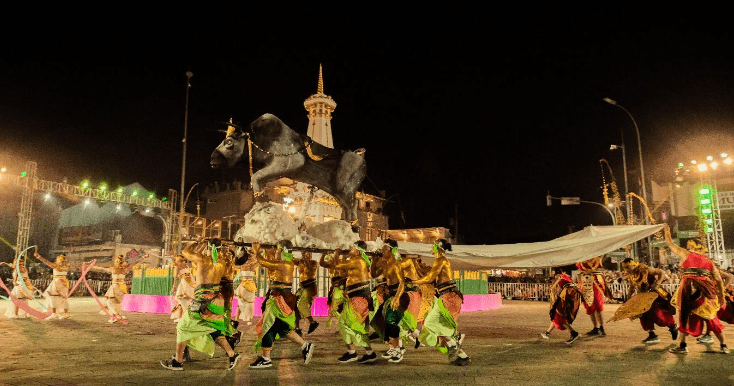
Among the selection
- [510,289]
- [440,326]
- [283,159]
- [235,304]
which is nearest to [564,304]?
[440,326]

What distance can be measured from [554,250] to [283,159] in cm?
563

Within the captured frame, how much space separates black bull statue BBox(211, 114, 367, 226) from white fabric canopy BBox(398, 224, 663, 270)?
2263 mm

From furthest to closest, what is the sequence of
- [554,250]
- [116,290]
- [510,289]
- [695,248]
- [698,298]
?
[510,289] → [116,290] → [554,250] → [695,248] → [698,298]

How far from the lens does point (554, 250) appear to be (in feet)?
31.9

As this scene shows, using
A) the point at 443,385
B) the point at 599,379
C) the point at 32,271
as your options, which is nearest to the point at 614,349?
the point at 599,379

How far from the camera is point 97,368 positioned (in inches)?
276

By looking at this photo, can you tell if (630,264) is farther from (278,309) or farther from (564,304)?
(278,309)

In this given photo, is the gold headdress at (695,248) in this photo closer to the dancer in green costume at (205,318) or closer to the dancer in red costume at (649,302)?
the dancer in red costume at (649,302)

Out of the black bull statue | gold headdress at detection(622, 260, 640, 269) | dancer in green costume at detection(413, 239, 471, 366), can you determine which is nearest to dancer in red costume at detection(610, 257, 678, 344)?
gold headdress at detection(622, 260, 640, 269)

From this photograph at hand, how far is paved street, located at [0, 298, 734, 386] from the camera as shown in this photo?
6305 millimetres

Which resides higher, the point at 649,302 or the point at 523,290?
the point at 649,302

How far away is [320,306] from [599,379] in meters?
11.6

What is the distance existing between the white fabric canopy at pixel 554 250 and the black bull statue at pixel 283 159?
7.42 feet

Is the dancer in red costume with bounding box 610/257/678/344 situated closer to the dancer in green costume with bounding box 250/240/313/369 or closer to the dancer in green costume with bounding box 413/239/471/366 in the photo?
the dancer in green costume with bounding box 413/239/471/366
